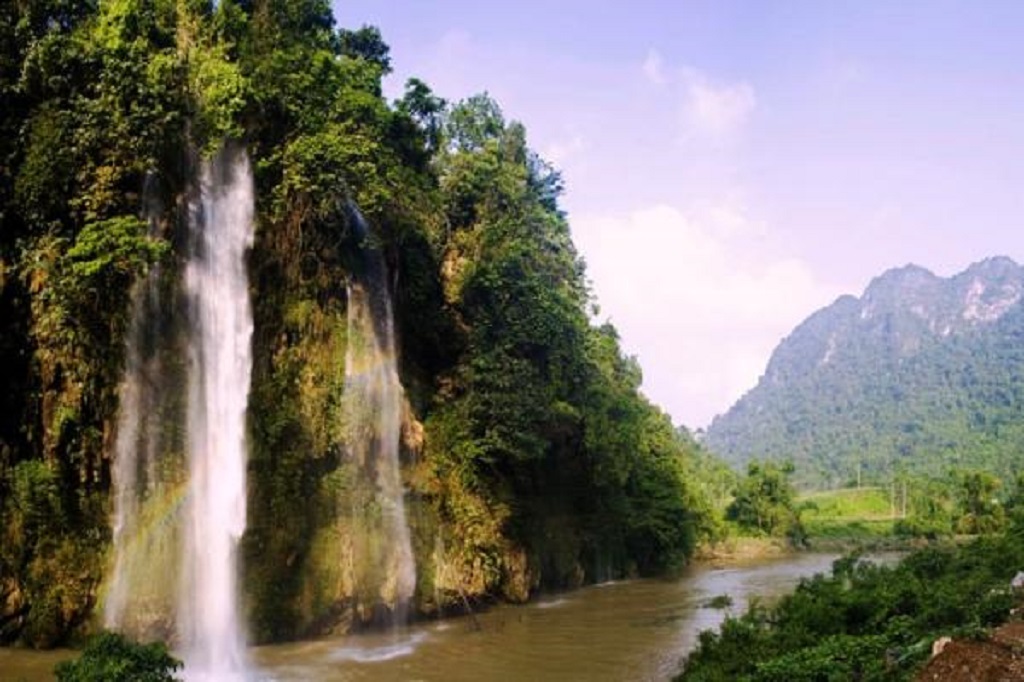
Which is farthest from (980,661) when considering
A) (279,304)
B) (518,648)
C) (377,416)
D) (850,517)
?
(850,517)

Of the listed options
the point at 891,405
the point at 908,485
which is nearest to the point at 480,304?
the point at 908,485

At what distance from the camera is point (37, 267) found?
18.1 metres

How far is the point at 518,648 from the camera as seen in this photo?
21062 mm

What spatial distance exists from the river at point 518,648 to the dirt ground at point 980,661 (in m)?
7.47

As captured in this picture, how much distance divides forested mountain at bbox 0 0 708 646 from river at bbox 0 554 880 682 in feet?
3.44

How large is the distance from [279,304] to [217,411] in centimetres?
336

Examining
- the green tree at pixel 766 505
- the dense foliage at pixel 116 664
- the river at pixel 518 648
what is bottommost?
the river at pixel 518 648

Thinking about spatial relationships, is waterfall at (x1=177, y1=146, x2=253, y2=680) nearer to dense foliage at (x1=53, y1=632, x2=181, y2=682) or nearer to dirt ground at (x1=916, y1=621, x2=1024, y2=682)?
dense foliage at (x1=53, y1=632, x2=181, y2=682)

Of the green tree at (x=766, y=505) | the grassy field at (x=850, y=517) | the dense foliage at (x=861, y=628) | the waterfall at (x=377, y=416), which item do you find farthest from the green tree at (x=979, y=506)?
the waterfall at (x=377, y=416)

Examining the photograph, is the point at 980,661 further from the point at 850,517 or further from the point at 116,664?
the point at 850,517

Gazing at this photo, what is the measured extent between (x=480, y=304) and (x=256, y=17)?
33.3 ft

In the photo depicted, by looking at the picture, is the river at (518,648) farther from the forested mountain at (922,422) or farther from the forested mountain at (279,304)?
the forested mountain at (922,422)

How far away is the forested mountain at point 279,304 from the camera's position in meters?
18.0

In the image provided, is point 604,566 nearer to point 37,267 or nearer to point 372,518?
point 372,518
